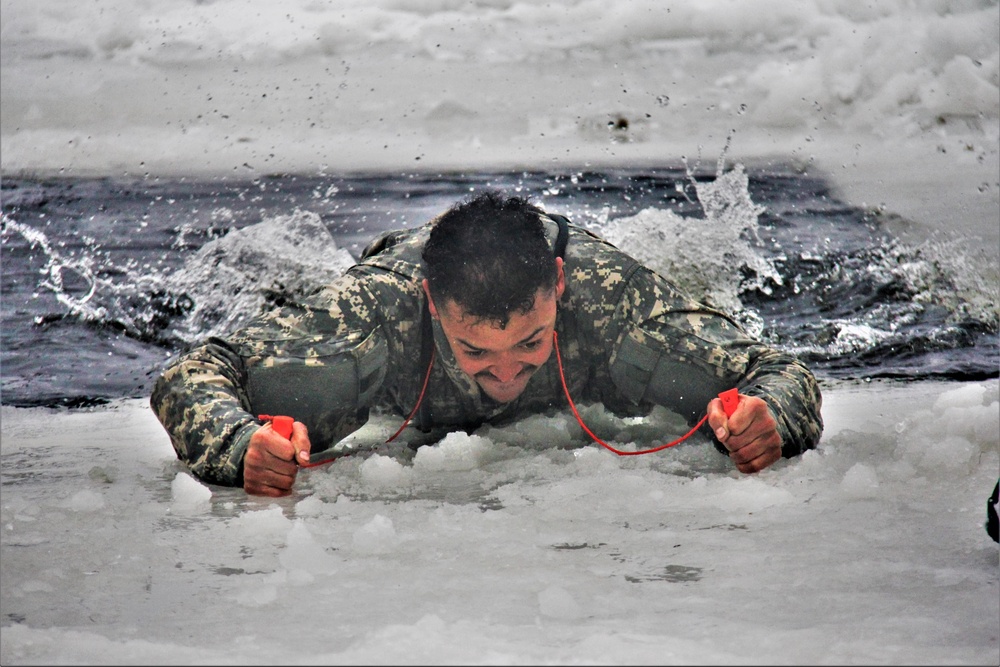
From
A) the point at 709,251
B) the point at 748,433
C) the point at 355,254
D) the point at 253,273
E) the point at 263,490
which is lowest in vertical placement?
the point at 355,254

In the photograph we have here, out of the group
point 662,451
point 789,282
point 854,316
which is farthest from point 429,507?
point 789,282

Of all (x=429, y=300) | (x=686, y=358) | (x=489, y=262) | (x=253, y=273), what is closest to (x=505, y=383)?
(x=429, y=300)

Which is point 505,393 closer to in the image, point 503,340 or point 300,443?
point 503,340

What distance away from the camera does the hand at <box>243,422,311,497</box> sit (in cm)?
274

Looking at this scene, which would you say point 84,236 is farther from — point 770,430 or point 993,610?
point 993,610

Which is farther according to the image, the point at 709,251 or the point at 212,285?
the point at 709,251

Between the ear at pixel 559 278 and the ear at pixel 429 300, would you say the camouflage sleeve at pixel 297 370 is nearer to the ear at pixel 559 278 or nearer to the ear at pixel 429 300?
the ear at pixel 429 300

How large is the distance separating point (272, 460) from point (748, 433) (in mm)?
1305

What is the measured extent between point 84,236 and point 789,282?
657cm

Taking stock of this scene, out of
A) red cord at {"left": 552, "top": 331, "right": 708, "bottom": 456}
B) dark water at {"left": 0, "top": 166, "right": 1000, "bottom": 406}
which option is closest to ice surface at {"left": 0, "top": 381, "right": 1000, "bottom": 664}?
red cord at {"left": 552, "top": 331, "right": 708, "bottom": 456}

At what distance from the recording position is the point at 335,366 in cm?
323

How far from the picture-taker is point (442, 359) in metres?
3.36

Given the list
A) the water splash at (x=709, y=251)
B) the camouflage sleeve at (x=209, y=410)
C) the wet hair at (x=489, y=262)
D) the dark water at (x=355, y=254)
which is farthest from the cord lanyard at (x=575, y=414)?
the water splash at (x=709, y=251)

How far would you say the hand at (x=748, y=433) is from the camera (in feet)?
8.98
